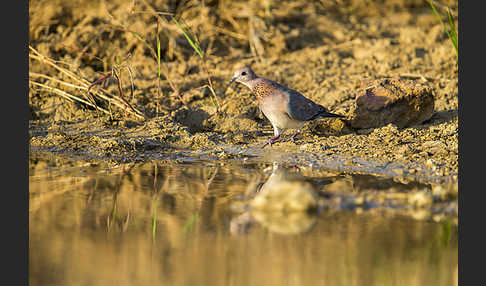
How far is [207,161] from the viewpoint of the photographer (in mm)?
4945

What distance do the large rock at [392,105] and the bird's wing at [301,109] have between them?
51 cm

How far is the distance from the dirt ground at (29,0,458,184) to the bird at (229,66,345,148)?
0.63 ft

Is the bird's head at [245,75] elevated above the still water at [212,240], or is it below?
above

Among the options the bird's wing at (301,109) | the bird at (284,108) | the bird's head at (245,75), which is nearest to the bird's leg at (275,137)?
the bird at (284,108)

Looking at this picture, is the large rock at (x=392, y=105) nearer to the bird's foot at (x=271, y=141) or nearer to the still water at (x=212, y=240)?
the bird's foot at (x=271, y=141)

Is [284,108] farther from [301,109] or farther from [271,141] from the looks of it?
[271,141]

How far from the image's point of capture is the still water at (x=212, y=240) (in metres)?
2.64

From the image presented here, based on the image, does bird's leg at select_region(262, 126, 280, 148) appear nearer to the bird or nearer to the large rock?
the bird

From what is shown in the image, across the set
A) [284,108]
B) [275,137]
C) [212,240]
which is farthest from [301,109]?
[212,240]

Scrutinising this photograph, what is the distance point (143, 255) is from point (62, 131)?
3294mm

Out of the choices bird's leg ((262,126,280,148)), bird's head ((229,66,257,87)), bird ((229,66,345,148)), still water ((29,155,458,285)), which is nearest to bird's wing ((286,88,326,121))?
bird ((229,66,345,148))

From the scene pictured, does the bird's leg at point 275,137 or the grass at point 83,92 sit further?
the grass at point 83,92

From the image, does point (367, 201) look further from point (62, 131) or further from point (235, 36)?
point (235, 36)

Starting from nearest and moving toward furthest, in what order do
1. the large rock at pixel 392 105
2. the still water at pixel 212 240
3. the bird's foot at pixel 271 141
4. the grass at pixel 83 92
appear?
1. the still water at pixel 212 240
2. the bird's foot at pixel 271 141
3. the large rock at pixel 392 105
4. the grass at pixel 83 92
